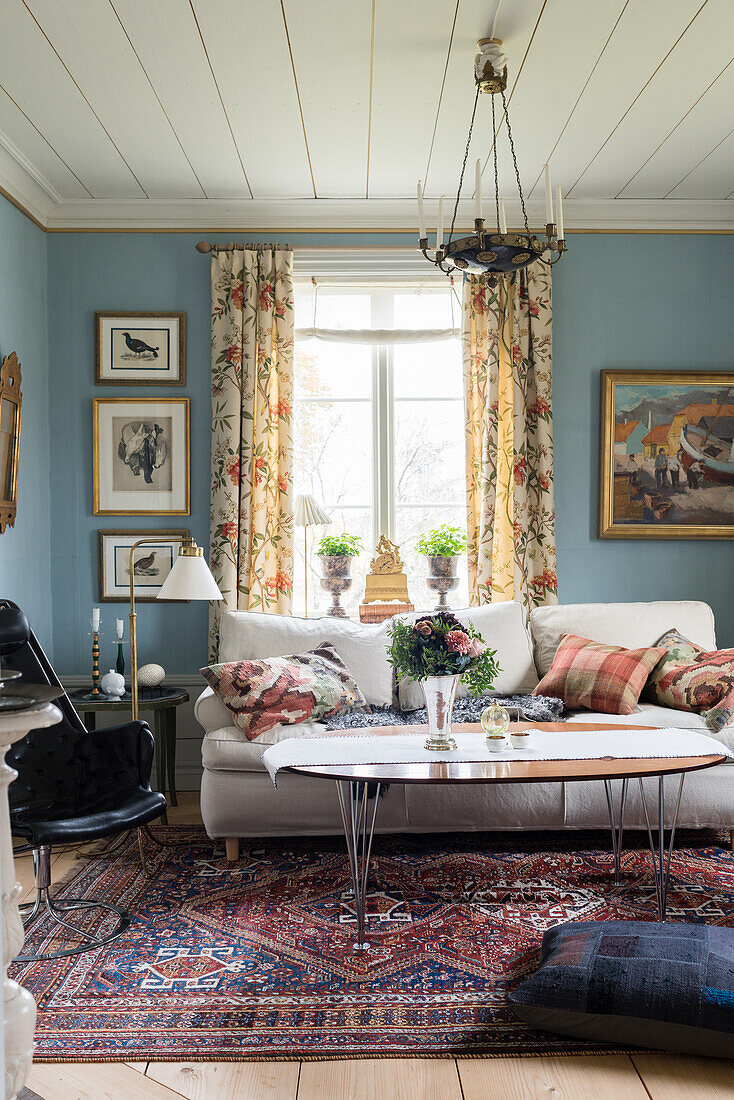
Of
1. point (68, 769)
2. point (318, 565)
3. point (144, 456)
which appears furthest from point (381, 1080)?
point (144, 456)

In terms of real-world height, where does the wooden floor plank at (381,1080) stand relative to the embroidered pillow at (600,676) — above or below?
below

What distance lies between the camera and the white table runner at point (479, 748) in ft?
8.77

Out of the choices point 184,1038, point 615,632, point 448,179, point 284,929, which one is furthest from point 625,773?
point 448,179

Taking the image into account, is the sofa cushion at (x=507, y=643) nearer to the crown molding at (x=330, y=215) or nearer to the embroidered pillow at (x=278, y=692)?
the embroidered pillow at (x=278, y=692)

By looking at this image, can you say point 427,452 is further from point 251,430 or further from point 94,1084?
point 94,1084

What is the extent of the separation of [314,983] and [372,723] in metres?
1.17

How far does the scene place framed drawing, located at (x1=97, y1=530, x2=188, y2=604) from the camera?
438 cm

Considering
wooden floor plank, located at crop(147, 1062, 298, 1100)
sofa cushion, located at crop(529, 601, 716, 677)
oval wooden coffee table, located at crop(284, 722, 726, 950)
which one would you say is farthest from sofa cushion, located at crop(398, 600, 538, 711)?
wooden floor plank, located at crop(147, 1062, 298, 1100)

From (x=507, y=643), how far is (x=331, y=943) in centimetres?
177

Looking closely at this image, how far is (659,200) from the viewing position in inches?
172

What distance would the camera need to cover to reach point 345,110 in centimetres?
339

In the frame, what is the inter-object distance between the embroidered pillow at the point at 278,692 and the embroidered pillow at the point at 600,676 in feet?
2.88

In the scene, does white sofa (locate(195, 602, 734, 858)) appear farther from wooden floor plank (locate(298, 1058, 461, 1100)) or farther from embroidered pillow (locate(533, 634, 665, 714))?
wooden floor plank (locate(298, 1058, 461, 1100))

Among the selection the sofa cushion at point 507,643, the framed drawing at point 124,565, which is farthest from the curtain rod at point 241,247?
the sofa cushion at point 507,643
